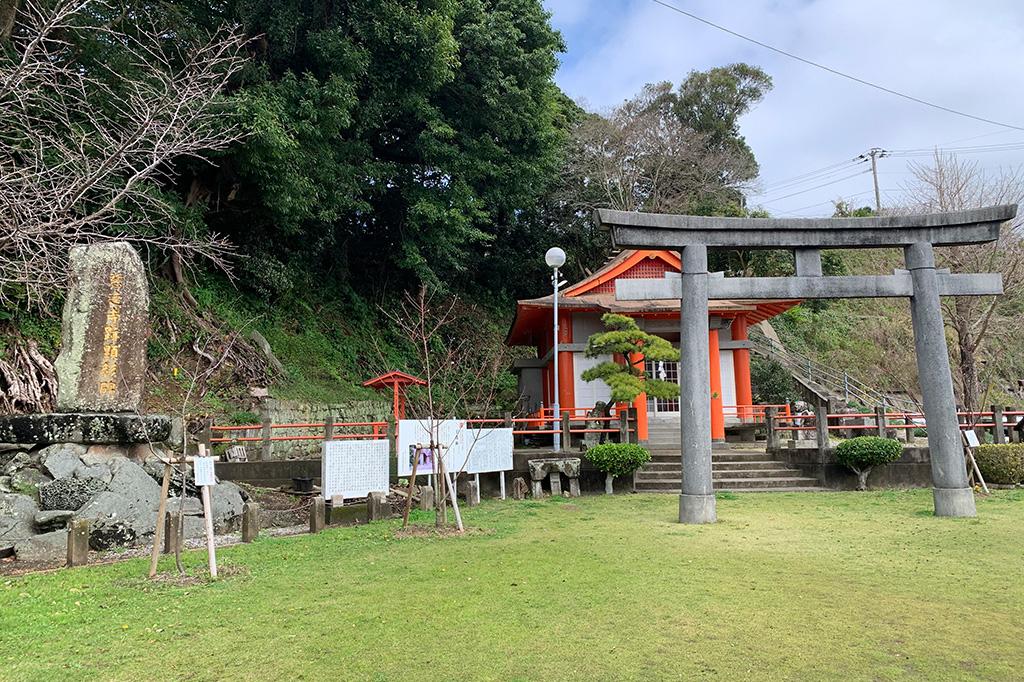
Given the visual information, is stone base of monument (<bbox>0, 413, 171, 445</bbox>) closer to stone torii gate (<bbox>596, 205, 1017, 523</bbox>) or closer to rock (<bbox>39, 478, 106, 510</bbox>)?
rock (<bbox>39, 478, 106, 510</bbox>)

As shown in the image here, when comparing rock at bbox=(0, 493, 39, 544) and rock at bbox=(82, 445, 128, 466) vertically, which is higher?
rock at bbox=(82, 445, 128, 466)

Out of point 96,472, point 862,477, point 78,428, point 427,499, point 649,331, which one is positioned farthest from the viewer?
point 649,331

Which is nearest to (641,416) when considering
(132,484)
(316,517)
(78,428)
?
(316,517)

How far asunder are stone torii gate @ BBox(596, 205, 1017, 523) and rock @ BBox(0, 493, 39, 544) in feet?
25.6

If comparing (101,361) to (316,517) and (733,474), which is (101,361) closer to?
(316,517)

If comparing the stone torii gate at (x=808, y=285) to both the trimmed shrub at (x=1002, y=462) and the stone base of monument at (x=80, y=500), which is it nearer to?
the trimmed shrub at (x=1002, y=462)

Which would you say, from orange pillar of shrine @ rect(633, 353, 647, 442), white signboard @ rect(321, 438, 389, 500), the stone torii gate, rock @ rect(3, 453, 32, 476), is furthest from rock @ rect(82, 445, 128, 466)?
orange pillar of shrine @ rect(633, 353, 647, 442)

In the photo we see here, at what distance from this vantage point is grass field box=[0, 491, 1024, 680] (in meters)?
3.66

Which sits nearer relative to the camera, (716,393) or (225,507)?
(225,507)

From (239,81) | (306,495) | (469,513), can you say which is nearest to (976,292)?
(469,513)

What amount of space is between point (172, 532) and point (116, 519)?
1.62 meters

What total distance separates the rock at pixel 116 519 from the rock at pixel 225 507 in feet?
2.79

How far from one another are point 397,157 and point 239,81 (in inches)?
297

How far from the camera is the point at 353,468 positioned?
9.75m
